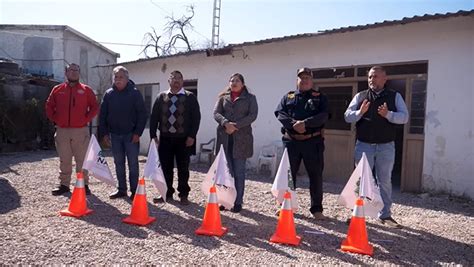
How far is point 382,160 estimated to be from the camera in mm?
4266

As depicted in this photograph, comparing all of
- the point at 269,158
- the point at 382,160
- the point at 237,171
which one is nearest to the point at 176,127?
the point at 237,171

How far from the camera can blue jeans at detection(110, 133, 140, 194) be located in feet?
16.8

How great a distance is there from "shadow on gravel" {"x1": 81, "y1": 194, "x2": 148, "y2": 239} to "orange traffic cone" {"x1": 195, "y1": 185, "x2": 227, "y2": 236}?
591 mm

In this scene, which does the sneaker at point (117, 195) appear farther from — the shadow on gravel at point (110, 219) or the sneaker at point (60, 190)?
the sneaker at point (60, 190)

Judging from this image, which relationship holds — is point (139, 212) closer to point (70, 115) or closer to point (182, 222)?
point (182, 222)

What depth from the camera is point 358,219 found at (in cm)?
353

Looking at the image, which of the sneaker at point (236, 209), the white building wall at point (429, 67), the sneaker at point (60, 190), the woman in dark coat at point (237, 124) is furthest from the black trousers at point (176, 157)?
the white building wall at point (429, 67)

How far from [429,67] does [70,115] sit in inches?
230

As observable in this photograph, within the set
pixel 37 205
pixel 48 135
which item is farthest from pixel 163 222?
pixel 48 135

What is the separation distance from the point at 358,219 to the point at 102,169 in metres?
3.21

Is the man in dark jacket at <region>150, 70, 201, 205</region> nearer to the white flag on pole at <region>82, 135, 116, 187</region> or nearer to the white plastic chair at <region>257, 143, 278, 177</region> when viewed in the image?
the white flag on pole at <region>82, 135, 116, 187</region>

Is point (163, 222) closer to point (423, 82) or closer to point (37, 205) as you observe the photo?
point (37, 205)

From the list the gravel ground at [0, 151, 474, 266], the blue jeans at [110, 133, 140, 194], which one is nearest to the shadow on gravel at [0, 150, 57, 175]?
the gravel ground at [0, 151, 474, 266]

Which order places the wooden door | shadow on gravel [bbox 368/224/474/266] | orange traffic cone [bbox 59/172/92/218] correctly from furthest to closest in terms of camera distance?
the wooden door → orange traffic cone [bbox 59/172/92/218] → shadow on gravel [bbox 368/224/474/266]
